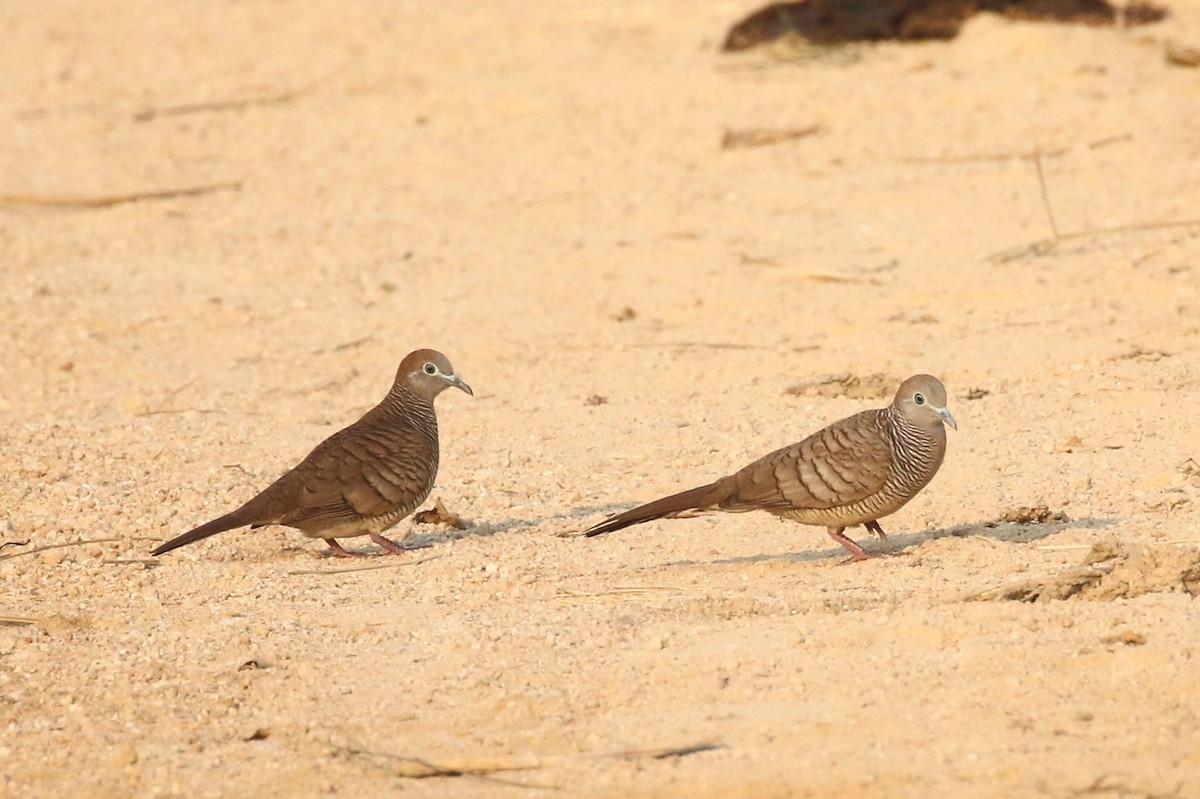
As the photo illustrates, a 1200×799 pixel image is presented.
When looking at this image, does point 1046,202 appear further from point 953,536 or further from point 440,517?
point 440,517

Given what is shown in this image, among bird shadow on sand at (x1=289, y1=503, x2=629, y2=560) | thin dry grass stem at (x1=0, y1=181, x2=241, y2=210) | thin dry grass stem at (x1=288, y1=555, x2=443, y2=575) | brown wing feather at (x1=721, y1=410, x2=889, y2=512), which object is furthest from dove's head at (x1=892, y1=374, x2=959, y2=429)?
thin dry grass stem at (x1=0, y1=181, x2=241, y2=210)

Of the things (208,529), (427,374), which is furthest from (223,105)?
(208,529)

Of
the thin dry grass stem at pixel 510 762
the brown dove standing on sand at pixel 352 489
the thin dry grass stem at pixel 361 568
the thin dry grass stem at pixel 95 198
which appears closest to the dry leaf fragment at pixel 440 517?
the brown dove standing on sand at pixel 352 489

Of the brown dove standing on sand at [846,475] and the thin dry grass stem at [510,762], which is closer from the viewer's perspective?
the thin dry grass stem at [510,762]

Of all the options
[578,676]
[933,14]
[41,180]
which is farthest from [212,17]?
[578,676]

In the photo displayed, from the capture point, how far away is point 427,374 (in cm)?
704

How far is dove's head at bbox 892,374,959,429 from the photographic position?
6.10 metres

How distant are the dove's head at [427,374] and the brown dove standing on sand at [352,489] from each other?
218 millimetres

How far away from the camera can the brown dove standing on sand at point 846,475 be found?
598 centimetres

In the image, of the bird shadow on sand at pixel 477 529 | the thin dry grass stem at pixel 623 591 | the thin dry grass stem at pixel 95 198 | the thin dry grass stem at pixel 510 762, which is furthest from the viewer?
the thin dry grass stem at pixel 95 198

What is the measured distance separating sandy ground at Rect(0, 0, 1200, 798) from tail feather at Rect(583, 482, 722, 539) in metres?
0.20

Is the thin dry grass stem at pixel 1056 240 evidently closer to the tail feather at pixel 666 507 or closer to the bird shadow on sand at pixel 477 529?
the bird shadow on sand at pixel 477 529

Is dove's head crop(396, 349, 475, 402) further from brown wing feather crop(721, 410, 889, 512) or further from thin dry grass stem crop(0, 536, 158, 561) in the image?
brown wing feather crop(721, 410, 889, 512)

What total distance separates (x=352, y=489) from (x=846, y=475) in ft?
5.73
